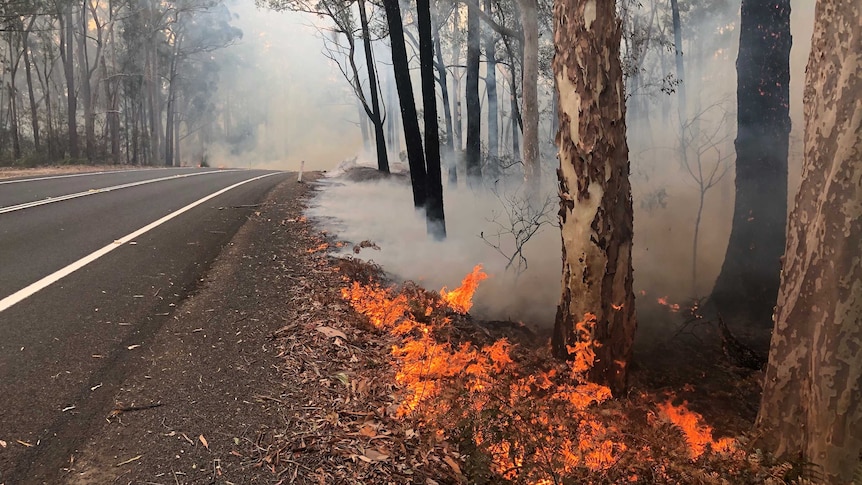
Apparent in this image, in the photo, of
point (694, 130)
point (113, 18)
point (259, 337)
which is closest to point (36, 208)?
point (259, 337)

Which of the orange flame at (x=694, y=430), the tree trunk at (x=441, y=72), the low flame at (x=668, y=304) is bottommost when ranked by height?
the low flame at (x=668, y=304)

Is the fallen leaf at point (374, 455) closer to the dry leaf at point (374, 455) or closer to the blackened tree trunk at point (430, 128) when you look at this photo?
the dry leaf at point (374, 455)

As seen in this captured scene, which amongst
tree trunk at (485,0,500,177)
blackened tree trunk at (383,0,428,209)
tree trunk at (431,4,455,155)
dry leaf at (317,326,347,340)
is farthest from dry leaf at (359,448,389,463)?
tree trunk at (431,4,455,155)

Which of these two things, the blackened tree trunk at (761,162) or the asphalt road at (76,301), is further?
the blackened tree trunk at (761,162)

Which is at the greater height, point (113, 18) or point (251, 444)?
point (113, 18)

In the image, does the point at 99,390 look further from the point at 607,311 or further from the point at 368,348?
the point at 607,311

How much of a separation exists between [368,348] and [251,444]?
159 cm

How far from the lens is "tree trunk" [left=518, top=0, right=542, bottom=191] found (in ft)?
38.2

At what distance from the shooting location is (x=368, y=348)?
438 centimetres

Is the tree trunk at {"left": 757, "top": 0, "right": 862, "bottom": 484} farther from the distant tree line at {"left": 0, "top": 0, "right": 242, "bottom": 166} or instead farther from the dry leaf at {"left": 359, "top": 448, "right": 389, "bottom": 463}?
the distant tree line at {"left": 0, "top": 0, "right": 242, "bottom": 166}

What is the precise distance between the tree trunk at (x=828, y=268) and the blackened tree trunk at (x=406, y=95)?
23.7 feet

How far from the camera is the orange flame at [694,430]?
3750 millimetres

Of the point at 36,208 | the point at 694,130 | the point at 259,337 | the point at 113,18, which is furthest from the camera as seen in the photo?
the point at 113,18

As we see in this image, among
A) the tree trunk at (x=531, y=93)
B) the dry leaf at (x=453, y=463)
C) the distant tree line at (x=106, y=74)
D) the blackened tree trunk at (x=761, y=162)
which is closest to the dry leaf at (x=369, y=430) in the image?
the dry leaf at (x=453, y=463)
